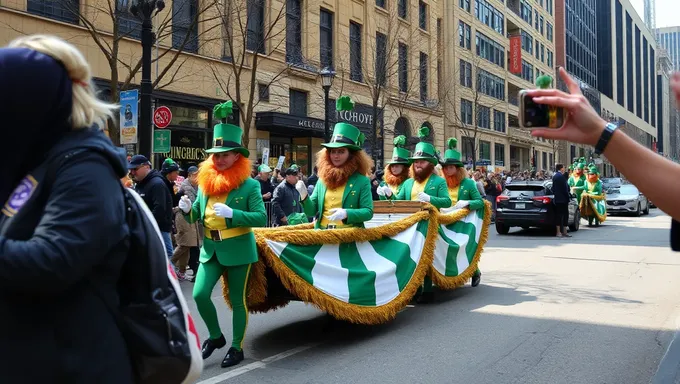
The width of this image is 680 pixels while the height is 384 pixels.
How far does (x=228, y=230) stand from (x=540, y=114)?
3653mm

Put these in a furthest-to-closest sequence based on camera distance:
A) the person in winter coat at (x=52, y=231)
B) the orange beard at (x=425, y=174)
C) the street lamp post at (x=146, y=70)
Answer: the street lamp post at (x=146, y=70), the orange beard at (x=425, y=174), the person in winter coat at (x=52, y=231)

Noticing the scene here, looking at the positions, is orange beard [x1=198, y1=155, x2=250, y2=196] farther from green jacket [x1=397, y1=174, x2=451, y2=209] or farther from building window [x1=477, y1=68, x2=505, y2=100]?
building window [x1=477, y1=68, x2=505, y2=100]

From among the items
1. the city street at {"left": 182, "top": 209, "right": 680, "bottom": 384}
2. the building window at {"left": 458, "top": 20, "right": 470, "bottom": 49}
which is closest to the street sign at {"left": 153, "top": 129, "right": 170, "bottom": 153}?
the city street at {"left": 182, "top": 209, "right": 680, "bottom": 384}

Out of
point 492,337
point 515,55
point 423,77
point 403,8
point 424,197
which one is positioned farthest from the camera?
point 515,55

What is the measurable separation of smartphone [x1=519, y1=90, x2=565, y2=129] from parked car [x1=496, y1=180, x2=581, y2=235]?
15.9 metres

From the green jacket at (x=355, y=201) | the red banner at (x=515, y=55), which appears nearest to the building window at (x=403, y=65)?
the green jacket at (x=355, y=201)

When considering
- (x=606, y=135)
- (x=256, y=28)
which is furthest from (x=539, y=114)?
(x=256, y=28)

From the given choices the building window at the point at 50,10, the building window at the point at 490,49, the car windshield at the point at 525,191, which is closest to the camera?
the building window at the point at 50,10

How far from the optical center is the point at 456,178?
31.0 ft

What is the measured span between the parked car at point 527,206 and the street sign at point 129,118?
11.2 metres

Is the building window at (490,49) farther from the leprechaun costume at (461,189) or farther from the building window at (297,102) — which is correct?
the leprechaun costume at (461,189)

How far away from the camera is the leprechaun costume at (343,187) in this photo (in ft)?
20.3

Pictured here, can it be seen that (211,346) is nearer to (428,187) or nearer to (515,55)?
(428,187)

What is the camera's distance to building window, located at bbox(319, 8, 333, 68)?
2677 centimetres
